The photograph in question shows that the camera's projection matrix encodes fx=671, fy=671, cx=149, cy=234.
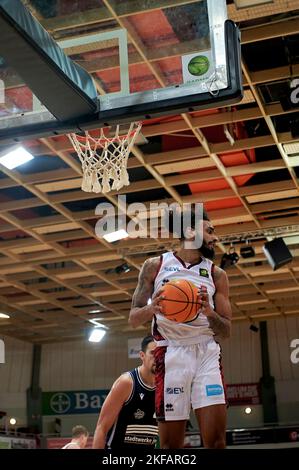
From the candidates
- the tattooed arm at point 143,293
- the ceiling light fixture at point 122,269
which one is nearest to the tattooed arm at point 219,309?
the tattooed arm at point 143,293

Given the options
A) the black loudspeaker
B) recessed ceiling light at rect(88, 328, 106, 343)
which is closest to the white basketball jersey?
the black loudspeaker

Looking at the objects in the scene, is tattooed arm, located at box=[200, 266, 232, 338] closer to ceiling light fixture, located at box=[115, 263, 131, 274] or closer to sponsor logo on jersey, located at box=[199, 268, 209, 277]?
sponsor logo on jersey, located at box=[199, 268, 209, 277]

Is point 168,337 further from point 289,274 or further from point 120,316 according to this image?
point 120,316

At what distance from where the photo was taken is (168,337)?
13.8 ft

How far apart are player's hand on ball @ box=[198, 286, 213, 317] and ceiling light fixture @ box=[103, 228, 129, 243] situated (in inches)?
329

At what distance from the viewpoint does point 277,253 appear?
39.7 ft

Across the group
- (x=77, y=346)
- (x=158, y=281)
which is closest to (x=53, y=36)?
(x=158, y=281)

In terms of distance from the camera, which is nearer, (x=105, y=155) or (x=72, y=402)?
(x=105, y=155)

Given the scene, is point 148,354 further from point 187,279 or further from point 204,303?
point 204,303

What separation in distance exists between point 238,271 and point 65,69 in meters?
10.6

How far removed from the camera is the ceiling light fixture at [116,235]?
Result: 12.4m

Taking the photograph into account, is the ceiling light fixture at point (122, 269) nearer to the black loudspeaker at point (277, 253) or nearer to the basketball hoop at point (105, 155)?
the black loudspeaker at point (277, 253)

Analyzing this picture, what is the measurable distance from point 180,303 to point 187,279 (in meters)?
0.35
